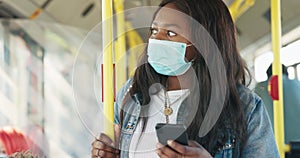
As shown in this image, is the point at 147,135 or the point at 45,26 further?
the point at 45,26

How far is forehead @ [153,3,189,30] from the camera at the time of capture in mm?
1576

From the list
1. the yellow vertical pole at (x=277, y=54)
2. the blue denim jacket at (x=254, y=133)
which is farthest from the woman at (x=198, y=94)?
the yellow vertical pole at (x=277, y=54)

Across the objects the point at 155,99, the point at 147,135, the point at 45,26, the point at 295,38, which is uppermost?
the point at 45,26

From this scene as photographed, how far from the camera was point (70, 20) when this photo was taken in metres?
5.88

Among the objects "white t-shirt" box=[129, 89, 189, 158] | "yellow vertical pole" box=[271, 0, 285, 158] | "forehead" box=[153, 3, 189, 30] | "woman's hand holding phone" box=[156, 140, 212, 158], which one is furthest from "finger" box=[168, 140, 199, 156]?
"yellow vertical pole" box=[271, 0, 285, 158]

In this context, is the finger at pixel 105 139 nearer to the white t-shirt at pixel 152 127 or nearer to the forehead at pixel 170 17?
the white t-shirt at pixel 152 127

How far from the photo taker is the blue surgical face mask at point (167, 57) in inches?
63.8

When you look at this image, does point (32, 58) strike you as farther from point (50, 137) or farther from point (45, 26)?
point (50, 137)

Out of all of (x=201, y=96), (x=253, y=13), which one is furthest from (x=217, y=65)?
(x=253, y=13)

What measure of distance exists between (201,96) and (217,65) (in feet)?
A: 0.34

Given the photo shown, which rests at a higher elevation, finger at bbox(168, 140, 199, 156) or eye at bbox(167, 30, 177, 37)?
eye at bbox(167, 30, 177, 37)

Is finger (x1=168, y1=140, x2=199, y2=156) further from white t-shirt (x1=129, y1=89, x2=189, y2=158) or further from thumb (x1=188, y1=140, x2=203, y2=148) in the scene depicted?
white t-shirt (x1=129, y1=89, x2=189, y2=158)

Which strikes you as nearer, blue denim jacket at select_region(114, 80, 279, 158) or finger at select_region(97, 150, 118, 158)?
blue denim jacket at select_region(114, 80, 279, 158)

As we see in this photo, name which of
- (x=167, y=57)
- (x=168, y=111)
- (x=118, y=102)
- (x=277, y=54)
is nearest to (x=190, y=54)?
(x=167, y=57)
